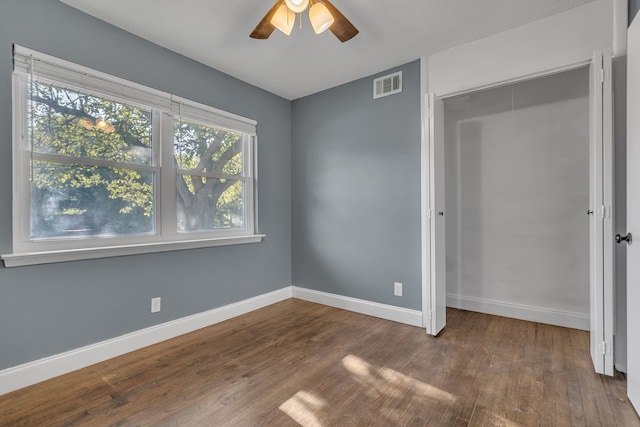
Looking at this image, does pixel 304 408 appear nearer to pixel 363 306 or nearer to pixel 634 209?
pixel 363 306

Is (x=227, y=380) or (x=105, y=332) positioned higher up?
(x=105, y=332)

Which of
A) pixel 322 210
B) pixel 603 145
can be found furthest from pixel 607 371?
pixel 322 210

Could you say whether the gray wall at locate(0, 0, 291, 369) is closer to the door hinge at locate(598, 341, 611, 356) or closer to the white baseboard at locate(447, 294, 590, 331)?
the white baseboard at locate(447, 294, 590, 331)

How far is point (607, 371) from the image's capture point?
1965mm

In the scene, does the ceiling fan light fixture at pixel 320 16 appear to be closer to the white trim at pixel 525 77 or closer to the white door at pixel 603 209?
the white trim at pixel 525 77

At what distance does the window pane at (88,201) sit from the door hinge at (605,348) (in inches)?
135

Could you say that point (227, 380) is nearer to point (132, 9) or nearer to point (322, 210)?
point (322, 210)

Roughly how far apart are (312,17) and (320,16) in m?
0.06

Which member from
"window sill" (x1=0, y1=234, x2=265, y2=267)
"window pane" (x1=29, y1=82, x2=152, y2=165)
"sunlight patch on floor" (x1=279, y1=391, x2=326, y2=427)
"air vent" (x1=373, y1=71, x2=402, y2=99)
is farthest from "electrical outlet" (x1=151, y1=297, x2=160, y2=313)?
"air vent" (x1=373, y1=71, x2=402, y2=99)

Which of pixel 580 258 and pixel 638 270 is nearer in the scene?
pixel 638 270

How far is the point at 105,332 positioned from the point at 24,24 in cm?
217

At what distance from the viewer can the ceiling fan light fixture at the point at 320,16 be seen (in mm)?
1817

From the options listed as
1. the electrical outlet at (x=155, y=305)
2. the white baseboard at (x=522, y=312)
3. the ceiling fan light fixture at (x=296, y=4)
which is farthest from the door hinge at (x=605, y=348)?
the electrical outlet at (x=155, y=305)

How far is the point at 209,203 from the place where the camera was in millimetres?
3102
